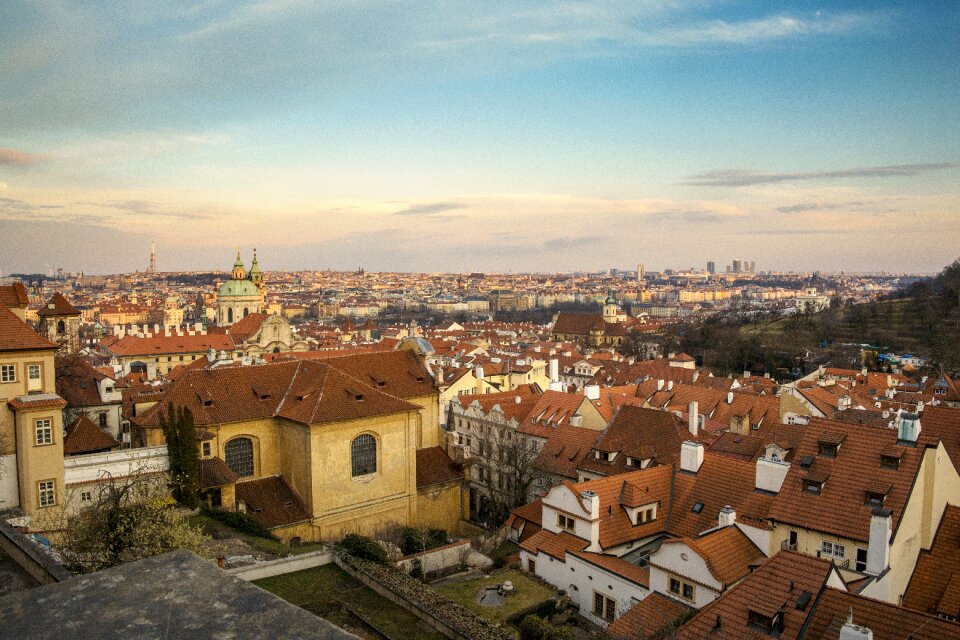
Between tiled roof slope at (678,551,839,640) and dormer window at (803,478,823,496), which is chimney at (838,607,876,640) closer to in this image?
tiled roof slope at (678,551,839,640)

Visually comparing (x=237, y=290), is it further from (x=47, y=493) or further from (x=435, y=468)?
(x=47, y=493)

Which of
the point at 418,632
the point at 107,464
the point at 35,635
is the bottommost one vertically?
the point at 418,632

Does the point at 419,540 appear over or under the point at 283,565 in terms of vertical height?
under

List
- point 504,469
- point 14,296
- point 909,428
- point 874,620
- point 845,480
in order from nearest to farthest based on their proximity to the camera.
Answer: point 874,620 → point 909,428 → point 845,480 → point 14,296 → point 504,469

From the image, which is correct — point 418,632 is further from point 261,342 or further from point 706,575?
point 261,342

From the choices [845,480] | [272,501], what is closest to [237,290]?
[272,501]

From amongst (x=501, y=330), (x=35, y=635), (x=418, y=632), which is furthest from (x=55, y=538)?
(x=501, y=330)

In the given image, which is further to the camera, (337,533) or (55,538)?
(337,533)

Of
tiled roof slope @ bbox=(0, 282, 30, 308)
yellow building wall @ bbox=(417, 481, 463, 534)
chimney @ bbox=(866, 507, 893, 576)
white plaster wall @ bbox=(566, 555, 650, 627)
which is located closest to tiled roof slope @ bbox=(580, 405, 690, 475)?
yellow building wall @ bbox=(417, 481, 463, 534)
